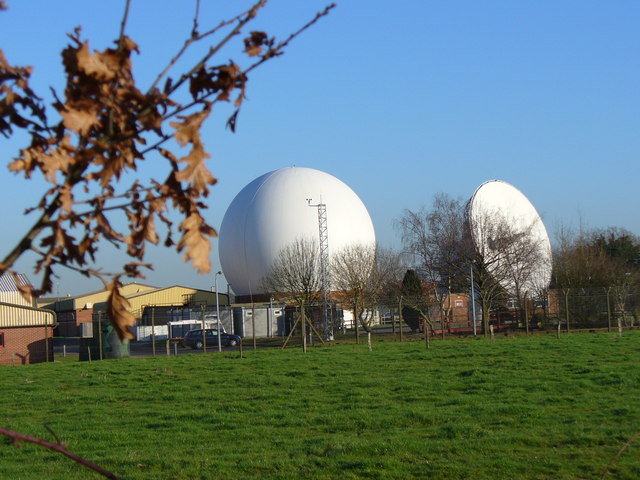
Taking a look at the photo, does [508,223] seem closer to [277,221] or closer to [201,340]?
[201,340]

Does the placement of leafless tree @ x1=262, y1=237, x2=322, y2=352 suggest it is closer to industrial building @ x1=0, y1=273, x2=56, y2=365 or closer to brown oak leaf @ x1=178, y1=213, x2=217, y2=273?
industrial building @ x1=0, y1=273, x2=56, y2=365

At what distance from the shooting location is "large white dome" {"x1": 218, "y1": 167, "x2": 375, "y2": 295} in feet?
184

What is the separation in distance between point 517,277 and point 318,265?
14.1 metres

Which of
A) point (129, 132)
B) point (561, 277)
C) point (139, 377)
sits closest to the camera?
point (129, 132)

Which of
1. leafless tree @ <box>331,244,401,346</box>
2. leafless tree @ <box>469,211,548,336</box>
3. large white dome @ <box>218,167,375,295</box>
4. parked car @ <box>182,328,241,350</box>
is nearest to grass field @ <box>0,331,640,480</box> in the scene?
parked car @ <box>182,328,241,350</box>

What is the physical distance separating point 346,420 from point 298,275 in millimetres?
38797

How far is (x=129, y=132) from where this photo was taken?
6.60 feet

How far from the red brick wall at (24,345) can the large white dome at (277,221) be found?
985 inches

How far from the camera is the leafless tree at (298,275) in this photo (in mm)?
48125

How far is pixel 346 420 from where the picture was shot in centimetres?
1012

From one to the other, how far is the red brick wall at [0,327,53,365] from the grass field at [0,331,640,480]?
43.9 ft

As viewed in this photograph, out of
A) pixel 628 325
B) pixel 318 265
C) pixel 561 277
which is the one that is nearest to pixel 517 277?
pixel 628 325

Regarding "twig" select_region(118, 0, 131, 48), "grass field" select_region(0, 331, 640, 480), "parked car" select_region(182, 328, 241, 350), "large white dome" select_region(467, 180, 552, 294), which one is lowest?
"parked car" select_region(182, 328, 241, 350)

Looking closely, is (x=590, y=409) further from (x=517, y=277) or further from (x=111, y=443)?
(x=517, y=277)
